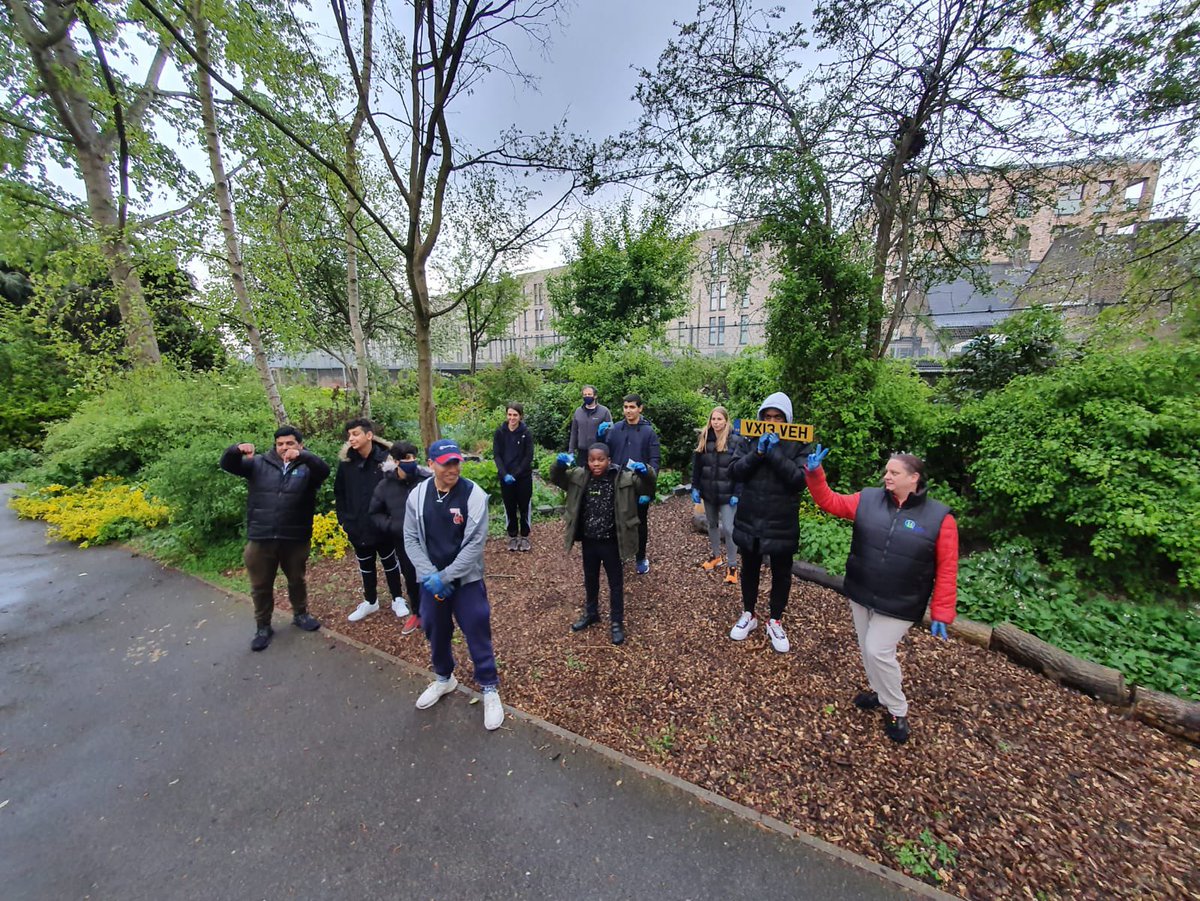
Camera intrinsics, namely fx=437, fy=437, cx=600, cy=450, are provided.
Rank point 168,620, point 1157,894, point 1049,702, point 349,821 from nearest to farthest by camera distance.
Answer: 1. point 1157,894
2. point 349,821
3. point 1049,702
4. point 168,620

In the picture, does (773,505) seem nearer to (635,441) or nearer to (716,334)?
(635,441)

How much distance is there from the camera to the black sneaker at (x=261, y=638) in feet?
13.5

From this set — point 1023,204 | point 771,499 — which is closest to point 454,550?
point 771,499

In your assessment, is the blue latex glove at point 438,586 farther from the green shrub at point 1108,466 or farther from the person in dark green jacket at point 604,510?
the green shrub at point 1108,466

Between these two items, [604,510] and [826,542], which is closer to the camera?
[604,510]

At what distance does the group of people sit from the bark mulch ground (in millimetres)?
256

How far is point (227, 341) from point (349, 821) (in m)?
9.92

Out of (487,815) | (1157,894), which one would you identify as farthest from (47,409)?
(1157,894)

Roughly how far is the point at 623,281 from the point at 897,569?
14688 millimetres

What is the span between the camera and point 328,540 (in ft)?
19.8

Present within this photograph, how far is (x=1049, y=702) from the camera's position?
3.16 metres

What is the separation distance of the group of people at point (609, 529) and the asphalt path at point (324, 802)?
45 cm

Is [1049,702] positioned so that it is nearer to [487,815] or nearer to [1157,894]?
[1157,894]

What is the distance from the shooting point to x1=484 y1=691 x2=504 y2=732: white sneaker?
307cm
